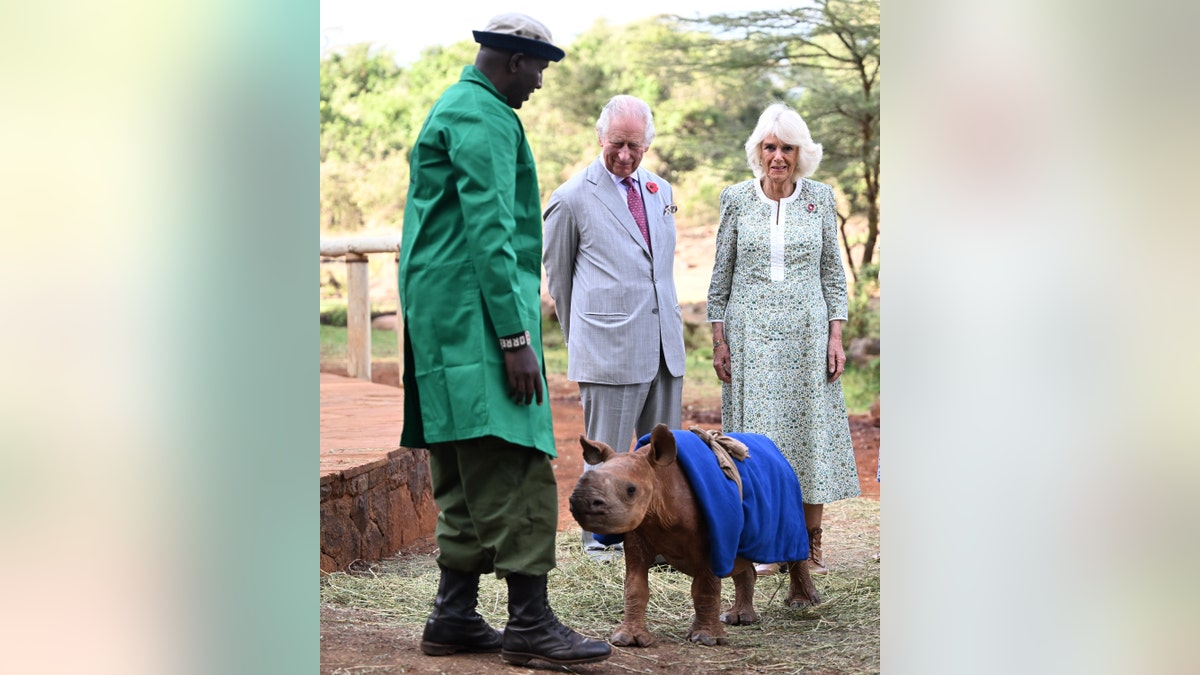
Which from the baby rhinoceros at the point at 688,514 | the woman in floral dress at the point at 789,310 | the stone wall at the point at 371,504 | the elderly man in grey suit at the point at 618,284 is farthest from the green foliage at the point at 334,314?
the baby rhinoceros at the point at 688,514

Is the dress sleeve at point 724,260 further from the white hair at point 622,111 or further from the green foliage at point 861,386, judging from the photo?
the green foliage at point 861,386

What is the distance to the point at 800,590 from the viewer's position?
5.13 meters

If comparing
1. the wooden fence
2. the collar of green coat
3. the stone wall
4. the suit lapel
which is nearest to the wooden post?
the wooden fence

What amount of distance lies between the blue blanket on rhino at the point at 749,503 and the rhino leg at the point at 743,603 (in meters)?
0.24

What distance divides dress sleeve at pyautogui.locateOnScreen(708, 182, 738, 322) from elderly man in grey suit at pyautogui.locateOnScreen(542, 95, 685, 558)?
0.58 feet

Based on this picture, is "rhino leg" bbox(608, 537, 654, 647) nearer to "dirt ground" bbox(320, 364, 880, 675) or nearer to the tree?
"dirt ground" bbox(320, 364, 880, 675)

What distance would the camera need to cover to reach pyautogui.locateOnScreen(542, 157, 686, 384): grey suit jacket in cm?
537

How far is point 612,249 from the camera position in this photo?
5.42m

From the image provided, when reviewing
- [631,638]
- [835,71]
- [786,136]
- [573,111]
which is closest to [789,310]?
[786,136]

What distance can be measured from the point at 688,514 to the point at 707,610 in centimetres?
42

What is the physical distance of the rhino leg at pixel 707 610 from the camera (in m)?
4.39

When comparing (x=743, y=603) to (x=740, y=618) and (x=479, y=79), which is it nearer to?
(x=740, y=618)
